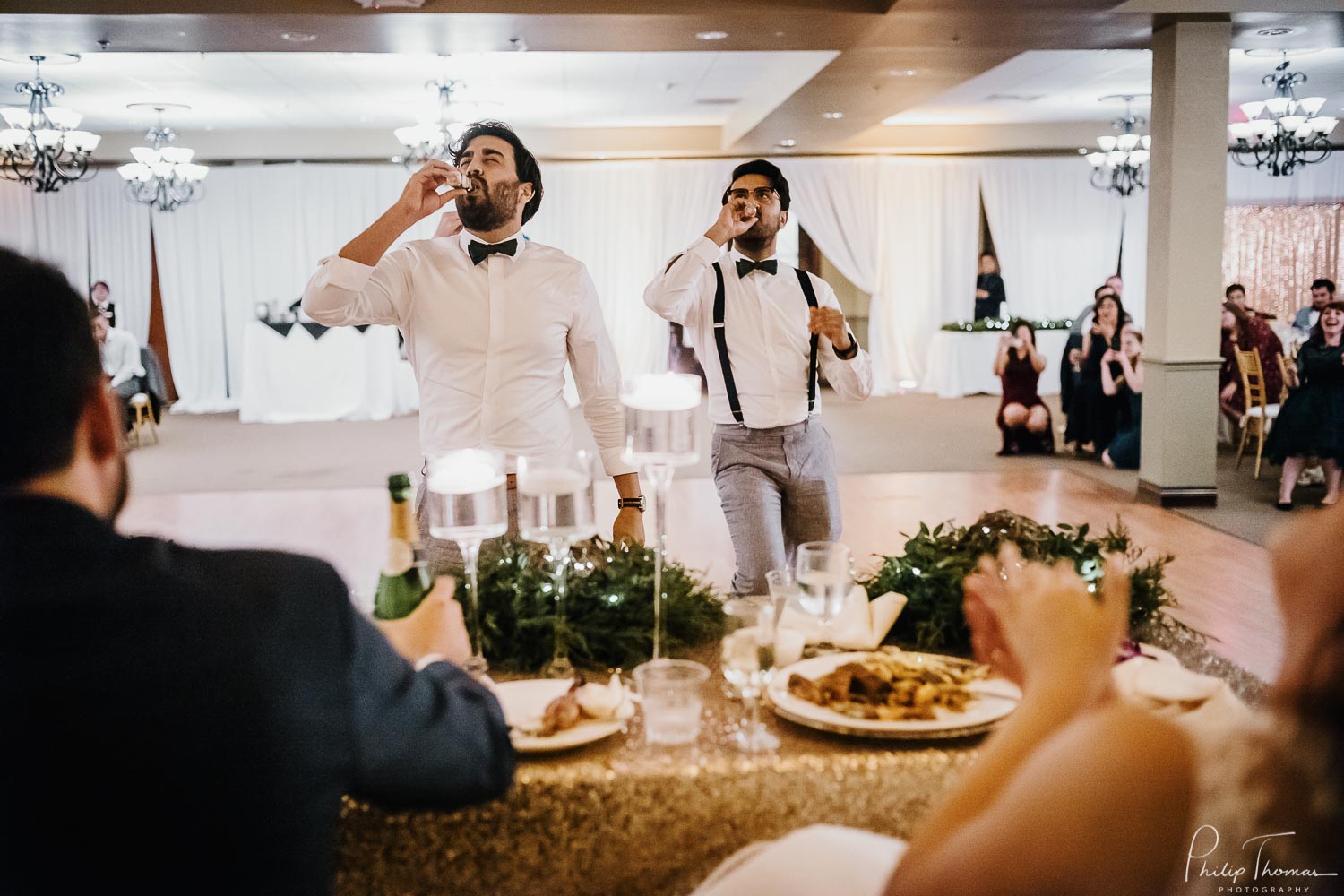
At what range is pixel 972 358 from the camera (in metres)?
14.3

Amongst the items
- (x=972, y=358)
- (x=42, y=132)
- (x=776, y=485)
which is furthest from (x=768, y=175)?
(x=972, y=358)

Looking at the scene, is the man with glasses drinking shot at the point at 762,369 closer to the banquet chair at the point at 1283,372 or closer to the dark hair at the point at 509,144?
the dark hair at the point at 509,144

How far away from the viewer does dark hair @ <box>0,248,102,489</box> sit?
1021 millimetres

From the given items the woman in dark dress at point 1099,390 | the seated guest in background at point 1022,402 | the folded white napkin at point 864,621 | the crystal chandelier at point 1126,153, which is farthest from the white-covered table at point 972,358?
the folded white napkin at point 864,621

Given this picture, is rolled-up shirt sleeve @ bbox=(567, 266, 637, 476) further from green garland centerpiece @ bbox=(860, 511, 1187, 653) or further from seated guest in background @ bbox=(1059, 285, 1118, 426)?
seated guest in background @ bbox=(1059, 285, 1118, 426)

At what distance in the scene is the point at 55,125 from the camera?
989 centimetres

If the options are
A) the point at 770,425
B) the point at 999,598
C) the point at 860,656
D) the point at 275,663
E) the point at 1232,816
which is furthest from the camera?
the point at 770,425

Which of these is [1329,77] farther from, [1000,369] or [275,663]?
[275,663]

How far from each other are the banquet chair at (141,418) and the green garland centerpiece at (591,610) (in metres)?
10.0

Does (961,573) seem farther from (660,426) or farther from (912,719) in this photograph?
(660,426)

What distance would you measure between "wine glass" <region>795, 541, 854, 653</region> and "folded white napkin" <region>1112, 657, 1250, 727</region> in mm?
393

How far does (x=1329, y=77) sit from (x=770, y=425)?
33.5 feet

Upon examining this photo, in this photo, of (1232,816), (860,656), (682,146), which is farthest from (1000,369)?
(1232,816)

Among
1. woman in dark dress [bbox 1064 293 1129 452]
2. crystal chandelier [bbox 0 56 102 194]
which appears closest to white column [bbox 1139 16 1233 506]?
woman in dark dress [bbox 1064 293 1129 452]
